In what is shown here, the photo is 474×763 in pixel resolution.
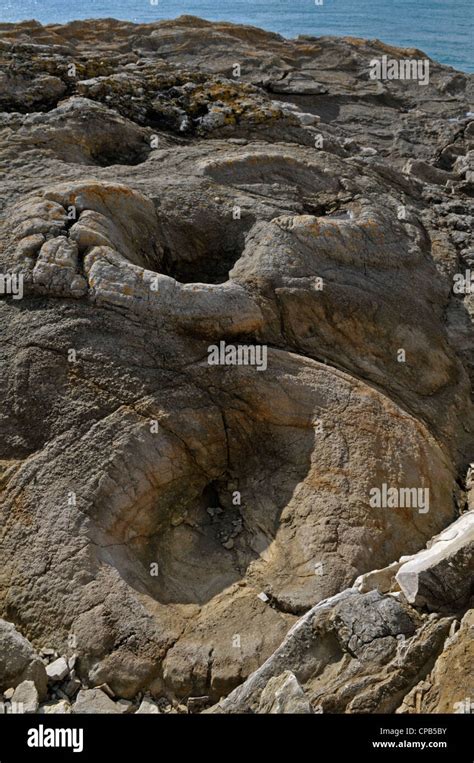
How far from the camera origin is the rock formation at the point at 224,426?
543cm

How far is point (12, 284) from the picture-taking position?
7387mm

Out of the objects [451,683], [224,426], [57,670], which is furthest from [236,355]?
[451,683]

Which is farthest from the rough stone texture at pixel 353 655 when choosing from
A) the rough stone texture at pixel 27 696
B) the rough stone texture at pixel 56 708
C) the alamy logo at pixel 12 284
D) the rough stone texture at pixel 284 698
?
the alamy logo at pixel 12 284

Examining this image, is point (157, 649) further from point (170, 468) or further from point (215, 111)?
point (215, 111)

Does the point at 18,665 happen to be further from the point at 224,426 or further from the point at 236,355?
the point at 236,355

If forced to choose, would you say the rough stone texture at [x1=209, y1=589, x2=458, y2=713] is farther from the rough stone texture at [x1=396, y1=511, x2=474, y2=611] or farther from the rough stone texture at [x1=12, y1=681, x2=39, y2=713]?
the rough stone texture at [x1=12, y1=681, x2=39, y2=713]

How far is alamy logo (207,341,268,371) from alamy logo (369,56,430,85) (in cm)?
1493

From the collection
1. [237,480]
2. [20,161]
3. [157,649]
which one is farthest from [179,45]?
[157,649]

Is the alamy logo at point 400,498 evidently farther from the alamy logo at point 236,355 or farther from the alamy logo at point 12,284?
the alamy logo at point 12,284

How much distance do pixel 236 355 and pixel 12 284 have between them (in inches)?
104

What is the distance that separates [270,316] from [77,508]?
319 cm

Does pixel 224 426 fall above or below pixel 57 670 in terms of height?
above

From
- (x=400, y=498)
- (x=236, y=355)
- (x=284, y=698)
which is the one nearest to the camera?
(x=284, y=698)

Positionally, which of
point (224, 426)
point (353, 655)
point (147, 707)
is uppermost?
point (224, 426)
